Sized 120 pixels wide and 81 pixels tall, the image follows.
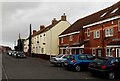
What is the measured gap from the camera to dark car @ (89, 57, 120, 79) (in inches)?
654

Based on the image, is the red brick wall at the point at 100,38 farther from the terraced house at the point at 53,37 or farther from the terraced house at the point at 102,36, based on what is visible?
the terraced house at the point at 53,37

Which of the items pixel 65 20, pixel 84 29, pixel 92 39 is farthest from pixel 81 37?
pixel 65 20

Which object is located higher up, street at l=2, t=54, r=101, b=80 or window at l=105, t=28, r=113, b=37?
window at l=105, t=28, r=113, b=37

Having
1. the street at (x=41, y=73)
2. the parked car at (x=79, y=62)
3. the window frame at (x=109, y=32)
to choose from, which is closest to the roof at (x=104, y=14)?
the window frame at (x=109, y=32)

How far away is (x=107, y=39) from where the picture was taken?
2911 centimetres

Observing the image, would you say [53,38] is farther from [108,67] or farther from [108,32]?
[108,67]

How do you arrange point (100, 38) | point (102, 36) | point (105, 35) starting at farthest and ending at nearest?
point (100, 38)
point (102, 36)
point (105, 35)

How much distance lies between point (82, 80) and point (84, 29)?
21.2 meters

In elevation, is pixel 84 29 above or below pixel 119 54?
above

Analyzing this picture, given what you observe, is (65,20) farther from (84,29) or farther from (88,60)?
(88,60)

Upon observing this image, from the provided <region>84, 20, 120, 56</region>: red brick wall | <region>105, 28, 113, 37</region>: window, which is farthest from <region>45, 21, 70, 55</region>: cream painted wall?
<region>105, 28, 113, 37</region>: window

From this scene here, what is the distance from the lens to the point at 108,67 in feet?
54.5

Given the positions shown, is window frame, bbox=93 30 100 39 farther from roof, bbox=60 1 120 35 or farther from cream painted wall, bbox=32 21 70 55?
cream painted wall, bbox=32 21 70 55

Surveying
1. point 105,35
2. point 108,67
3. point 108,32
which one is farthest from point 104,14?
point 108,67
